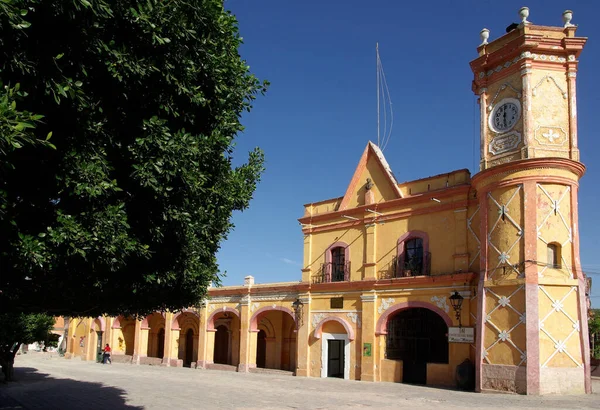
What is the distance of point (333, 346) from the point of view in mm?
25125

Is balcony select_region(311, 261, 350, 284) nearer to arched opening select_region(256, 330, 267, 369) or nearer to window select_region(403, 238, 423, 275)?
window select_region(403, 238, 423, 275)

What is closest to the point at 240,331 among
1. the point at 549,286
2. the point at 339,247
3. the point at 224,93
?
the point at 339,247

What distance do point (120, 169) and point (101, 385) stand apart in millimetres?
15455

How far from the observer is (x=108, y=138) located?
21.5ft

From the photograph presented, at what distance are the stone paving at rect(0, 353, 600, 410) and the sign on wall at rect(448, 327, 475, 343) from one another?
6.11ft

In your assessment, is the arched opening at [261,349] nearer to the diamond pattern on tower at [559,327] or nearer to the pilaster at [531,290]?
the pilaster at [531,290]

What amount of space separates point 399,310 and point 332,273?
14.1 ft

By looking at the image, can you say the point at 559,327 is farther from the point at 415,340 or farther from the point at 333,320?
the point at 333,320

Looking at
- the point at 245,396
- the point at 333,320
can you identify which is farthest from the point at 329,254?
the point at 245,396

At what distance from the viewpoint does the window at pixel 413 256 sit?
22.0 meters

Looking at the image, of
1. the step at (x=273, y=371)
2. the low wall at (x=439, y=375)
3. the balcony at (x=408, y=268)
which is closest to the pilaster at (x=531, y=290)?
the low wall at (x=439, y=375)

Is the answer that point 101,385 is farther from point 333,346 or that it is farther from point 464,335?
point 464,335

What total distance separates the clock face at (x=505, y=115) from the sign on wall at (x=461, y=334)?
7077mm

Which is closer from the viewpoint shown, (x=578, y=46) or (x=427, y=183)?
(x=578, y=46)
